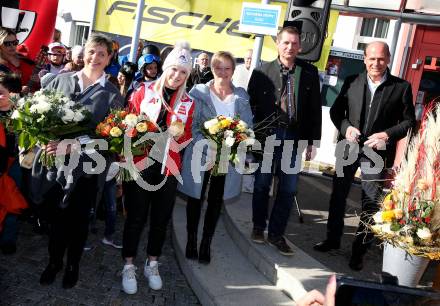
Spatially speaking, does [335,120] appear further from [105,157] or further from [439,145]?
[105,157]

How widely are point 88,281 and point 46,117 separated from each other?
4.85ft

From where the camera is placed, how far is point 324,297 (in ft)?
6.98

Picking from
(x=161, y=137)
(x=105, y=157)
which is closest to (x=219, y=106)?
(x=161, y=137)

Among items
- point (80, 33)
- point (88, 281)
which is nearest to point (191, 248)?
point (88, 281)

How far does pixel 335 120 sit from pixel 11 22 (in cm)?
435

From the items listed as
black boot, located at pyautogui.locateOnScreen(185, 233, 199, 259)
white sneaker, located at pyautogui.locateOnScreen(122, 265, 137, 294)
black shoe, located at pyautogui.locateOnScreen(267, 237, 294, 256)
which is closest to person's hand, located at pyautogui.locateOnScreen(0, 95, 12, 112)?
white sneaker, located at pyautogui.locateOnScreen(122, 265, 137, 294)

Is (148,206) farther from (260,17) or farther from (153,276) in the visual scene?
(260,17)

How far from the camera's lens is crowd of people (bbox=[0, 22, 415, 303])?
379cm

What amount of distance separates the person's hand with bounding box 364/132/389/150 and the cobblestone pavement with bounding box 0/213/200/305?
204 centimetres

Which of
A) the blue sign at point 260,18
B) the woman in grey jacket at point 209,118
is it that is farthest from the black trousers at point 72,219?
the blue sign at point 260,18

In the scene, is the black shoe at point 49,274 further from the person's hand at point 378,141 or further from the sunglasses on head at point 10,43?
the person's hand at point 378,141

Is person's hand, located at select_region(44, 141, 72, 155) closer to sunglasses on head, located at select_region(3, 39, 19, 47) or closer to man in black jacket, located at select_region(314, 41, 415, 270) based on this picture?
sunglasses on head, located at select_region(3, 39, 19, 47)

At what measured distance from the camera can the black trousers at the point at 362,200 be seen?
14.5ft

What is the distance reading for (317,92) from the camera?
446 cm
